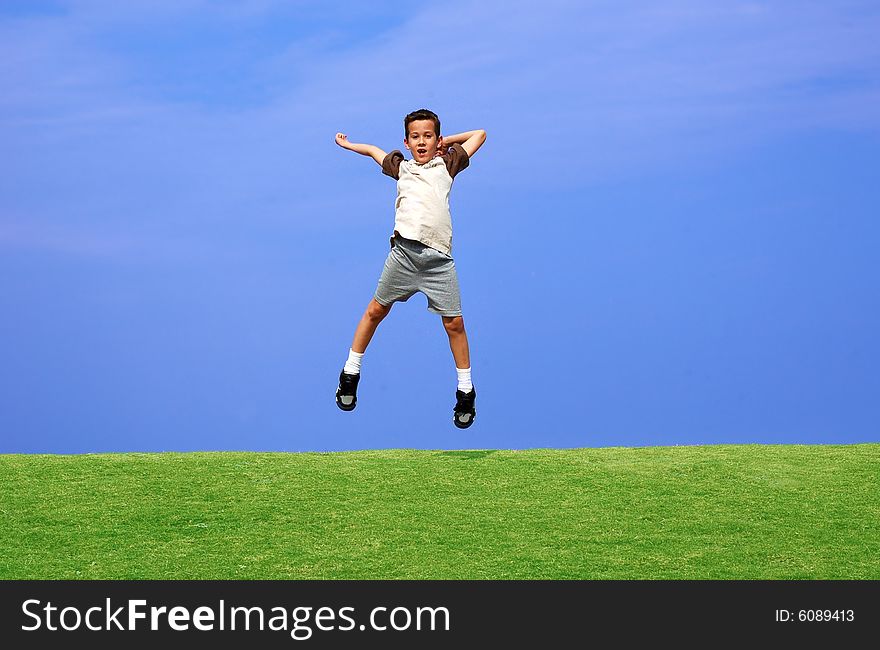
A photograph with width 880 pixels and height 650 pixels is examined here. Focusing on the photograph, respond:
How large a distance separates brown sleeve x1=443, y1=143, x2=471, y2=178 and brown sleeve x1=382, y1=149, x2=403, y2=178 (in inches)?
11.3

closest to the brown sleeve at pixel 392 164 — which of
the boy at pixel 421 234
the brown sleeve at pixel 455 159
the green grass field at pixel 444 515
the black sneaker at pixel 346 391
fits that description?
the boy at pixel 421 234

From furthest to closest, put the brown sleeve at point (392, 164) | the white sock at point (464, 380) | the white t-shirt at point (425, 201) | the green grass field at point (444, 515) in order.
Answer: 1. the green grass field at point (444, 515)
2. the white sock at point (464, 380)
3. the brown sleeve at point (392, 164)
4. the white t-shirt at point (425, 201)

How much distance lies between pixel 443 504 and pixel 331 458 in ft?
6.14

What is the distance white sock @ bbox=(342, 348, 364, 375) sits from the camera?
7000 mm

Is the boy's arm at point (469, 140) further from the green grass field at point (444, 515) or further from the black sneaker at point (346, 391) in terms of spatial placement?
the green grass field at point (444, 515)

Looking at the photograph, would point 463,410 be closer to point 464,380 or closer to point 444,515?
point 464,380

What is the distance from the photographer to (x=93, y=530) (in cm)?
920

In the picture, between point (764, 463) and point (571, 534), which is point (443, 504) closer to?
point (571, 534)

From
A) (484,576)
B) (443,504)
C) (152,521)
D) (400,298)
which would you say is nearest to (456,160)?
(400,298)

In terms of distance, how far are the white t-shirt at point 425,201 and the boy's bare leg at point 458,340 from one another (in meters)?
0.45

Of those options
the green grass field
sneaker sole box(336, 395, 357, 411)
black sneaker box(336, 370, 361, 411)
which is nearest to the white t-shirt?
black sneaker box(336, 370, 361, 411)

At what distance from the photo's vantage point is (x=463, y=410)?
7074 mm

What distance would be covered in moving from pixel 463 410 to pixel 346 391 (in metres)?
0.76

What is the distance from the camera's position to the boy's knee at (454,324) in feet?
22.5
